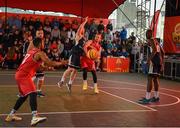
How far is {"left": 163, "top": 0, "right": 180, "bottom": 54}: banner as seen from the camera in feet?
71.1

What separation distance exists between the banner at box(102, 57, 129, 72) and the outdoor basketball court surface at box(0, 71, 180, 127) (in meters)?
8.55

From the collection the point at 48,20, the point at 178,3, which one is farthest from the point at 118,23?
the point at 178,3

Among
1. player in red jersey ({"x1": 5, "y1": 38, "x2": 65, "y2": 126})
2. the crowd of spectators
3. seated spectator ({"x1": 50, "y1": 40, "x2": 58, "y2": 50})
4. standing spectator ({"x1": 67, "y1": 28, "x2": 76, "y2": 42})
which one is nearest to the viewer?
player in red jersey ({"x1": 5, "y1": 38, "x2": 65, "y2": 126})

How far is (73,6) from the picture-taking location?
26.7 metres

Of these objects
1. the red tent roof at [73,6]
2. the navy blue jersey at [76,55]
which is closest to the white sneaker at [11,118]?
the navy blue jersey at [76,55]

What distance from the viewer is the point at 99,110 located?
10477mm

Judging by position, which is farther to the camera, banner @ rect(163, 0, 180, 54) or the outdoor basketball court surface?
banner @ rect(163, 0, 180, 54)

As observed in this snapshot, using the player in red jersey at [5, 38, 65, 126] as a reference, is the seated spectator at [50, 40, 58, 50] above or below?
above

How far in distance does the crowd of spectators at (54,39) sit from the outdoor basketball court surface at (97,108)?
7.45 metres

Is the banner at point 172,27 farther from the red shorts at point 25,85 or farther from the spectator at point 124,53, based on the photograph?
the red shorts at point 25,85

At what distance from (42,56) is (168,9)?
1571 cm

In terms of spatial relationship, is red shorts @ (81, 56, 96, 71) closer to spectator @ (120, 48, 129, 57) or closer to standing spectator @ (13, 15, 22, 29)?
spectator @ (120, 48, 129, 57)

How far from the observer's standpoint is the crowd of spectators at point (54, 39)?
2270 centimetres

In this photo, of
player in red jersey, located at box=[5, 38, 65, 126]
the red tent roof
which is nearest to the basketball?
player in red jersey, located at box=[5, 38, 65, 126]
